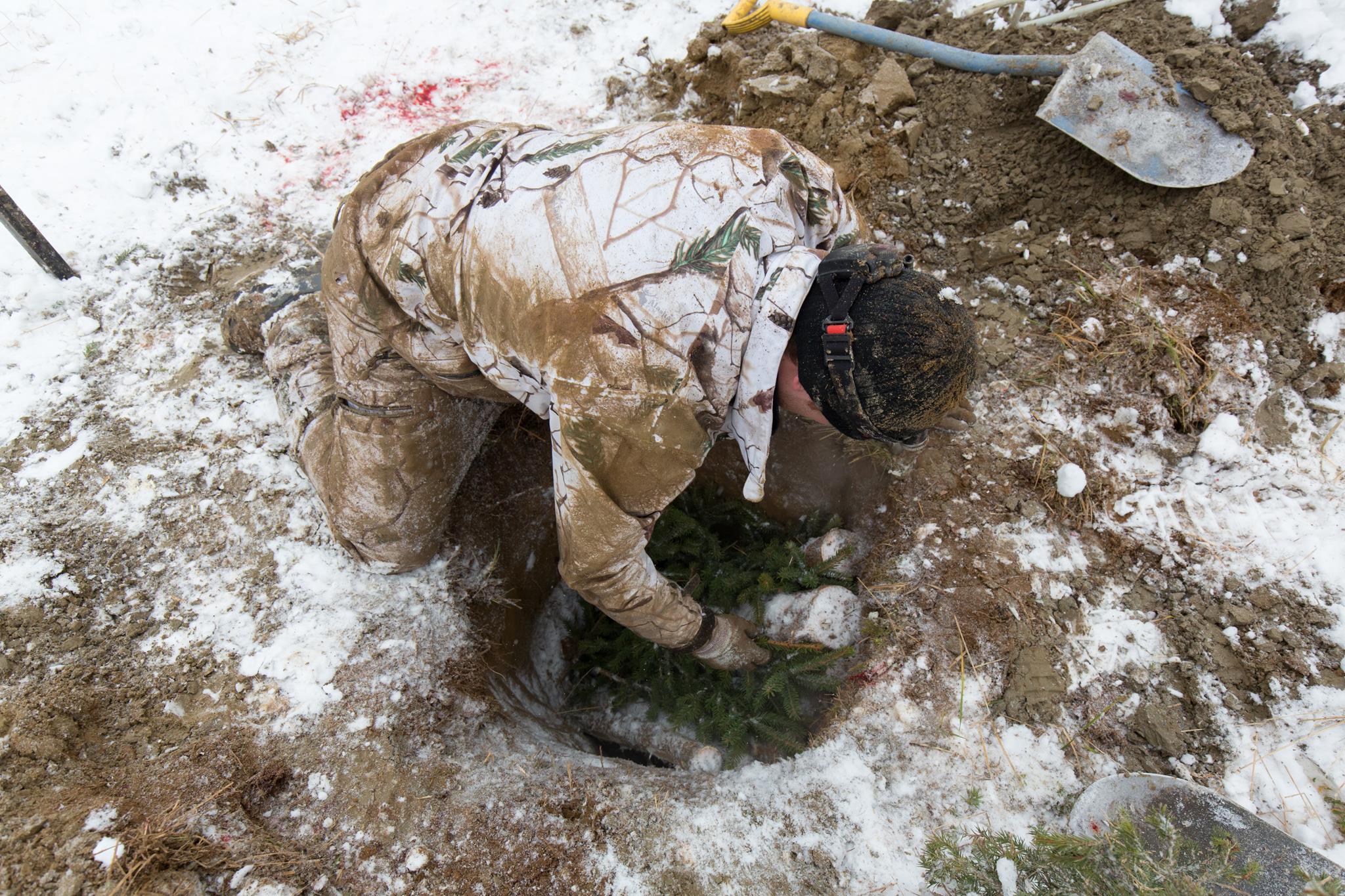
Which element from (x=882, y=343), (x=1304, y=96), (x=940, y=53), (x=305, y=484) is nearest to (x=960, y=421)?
(x=882, y=343)

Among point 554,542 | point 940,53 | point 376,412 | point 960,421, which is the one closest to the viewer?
point 376,412

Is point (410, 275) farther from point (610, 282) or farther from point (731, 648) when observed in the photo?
point (731, 648)

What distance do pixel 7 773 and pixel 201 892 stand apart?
0.69 metres

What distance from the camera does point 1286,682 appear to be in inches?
83.0

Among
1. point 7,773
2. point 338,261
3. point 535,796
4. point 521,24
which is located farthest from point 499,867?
point 521,24

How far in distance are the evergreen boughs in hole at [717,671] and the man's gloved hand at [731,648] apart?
2.6 inches

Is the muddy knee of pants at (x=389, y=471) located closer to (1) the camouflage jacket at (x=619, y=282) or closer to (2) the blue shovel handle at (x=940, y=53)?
(1) the camouflage jacket at (x=619, y=282)

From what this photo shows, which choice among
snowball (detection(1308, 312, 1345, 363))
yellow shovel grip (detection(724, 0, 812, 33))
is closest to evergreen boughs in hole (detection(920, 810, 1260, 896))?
snowball (detection(1308, 312, 1345, 363))

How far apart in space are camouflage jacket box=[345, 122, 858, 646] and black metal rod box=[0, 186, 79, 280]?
80.0 inches

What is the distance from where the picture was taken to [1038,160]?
2926 millimetres

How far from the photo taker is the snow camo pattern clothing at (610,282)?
1.65m

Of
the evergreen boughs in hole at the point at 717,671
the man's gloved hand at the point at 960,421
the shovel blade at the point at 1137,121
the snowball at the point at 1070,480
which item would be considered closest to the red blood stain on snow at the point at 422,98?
the evergreen boughs in hole at the point at 717,671

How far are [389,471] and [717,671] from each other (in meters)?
1.65

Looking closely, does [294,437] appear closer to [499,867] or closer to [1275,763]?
[499,867]
